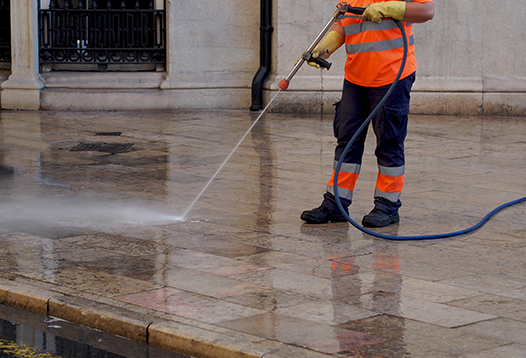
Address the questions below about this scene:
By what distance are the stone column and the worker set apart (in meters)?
Result: 8.27

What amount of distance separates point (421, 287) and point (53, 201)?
10.6ft

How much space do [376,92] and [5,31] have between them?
9538 millimetres

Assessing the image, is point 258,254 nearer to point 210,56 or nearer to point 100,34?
point 210,56

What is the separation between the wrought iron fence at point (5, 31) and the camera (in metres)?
13.8

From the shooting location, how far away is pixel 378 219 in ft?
19.1

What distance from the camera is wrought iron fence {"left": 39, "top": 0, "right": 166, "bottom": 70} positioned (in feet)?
44.9

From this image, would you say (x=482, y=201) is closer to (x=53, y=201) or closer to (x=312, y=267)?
(x=312, y=267)

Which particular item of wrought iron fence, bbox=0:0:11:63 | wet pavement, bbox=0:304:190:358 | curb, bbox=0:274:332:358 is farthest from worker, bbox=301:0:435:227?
wrought iron fence, bbox=0:0:11:63

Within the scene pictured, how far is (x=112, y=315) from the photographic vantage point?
3902 millimetres

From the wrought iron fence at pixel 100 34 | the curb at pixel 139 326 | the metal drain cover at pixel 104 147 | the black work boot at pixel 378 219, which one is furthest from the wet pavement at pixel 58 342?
the wrought iron fence at pixel 100 34

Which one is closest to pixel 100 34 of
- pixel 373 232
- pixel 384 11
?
pixel 384 11

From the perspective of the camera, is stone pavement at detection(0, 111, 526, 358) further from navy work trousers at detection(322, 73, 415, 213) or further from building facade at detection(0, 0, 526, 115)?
building facade at detection(0, 0, 526, 115)

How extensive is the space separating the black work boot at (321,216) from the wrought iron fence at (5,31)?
30.3ft

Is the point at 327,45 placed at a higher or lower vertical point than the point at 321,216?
higher
